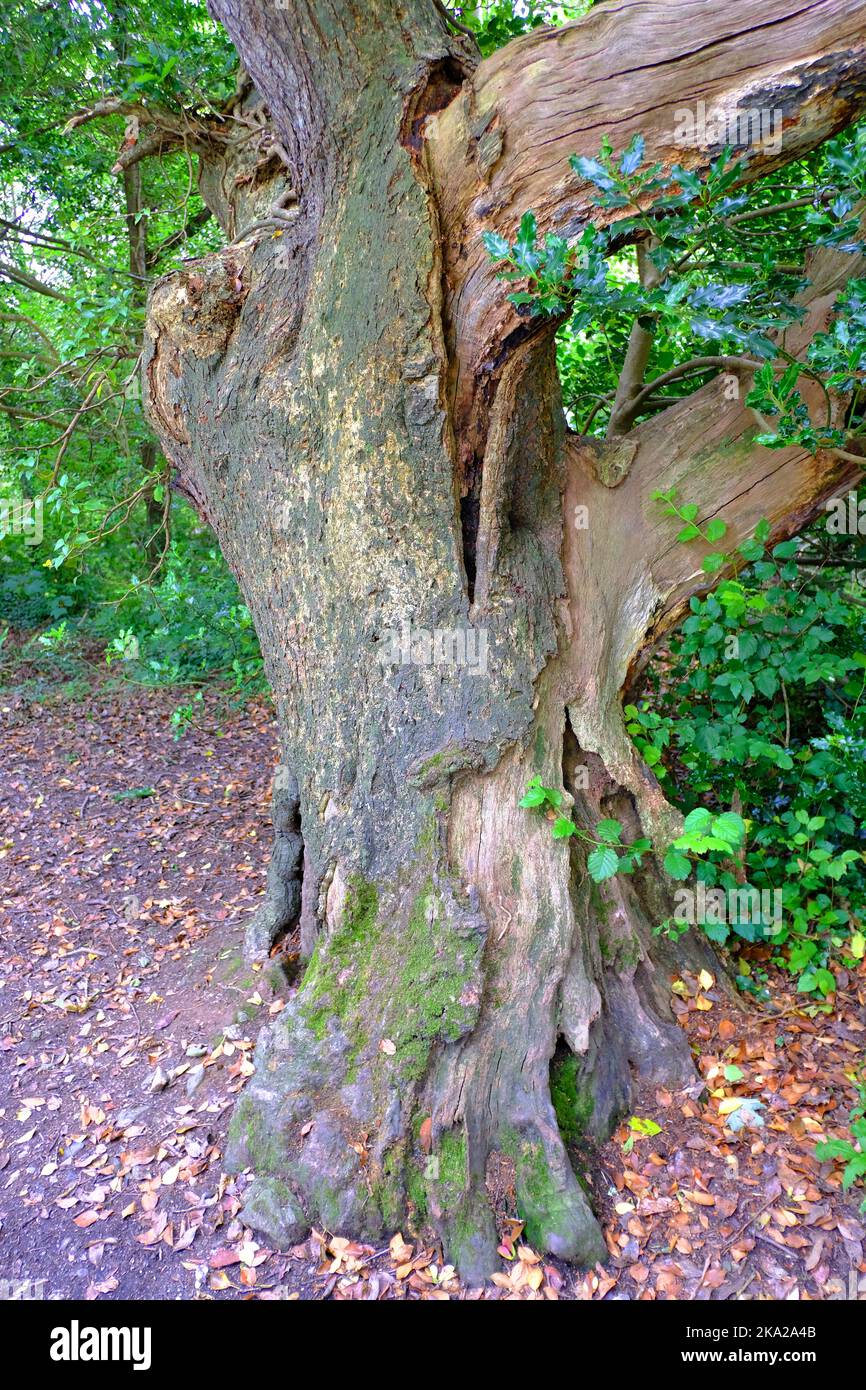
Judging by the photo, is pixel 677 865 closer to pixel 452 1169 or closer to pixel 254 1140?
pixel 452 1169

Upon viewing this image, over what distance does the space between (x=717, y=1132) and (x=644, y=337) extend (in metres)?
3.80

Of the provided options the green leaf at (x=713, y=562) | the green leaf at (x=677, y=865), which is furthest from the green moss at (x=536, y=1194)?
the green leaf at (x=713, y=562)

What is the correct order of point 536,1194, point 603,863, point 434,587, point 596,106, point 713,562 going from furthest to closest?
point 713,562
point 434,587
point 603,863
point 536,1194
point 596,106

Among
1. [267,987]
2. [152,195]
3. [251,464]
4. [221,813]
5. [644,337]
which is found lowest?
[267,987]

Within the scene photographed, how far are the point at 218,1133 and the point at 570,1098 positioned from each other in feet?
4.37

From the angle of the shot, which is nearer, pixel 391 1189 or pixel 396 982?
pixel 391 1189

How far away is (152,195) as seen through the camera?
8.53 meters

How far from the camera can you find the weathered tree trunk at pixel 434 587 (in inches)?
115

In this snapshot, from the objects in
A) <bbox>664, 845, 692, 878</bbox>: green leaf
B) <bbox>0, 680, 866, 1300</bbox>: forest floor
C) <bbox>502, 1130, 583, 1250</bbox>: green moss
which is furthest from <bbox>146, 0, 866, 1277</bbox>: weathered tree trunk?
<bbox>664, 845, 692, 878</bbox>: green leaf

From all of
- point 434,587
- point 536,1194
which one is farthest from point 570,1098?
point 434,587

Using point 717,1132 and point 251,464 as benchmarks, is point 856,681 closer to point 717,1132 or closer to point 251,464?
point 717,1132

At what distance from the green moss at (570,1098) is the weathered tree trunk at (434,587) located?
0.04 m

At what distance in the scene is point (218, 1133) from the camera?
3.28 metres

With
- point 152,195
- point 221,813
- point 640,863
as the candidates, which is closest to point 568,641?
point 640,863
